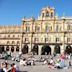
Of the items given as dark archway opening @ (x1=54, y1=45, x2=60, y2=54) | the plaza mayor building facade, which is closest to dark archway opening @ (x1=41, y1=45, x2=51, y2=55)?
the plaza mayor building facade

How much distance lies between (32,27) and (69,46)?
1321 centimetres

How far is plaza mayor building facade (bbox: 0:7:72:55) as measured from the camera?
293 feet

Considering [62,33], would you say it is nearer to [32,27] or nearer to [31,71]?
[32,27]

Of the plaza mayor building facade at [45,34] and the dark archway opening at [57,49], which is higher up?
the plaza mayor building facade at [45,34]

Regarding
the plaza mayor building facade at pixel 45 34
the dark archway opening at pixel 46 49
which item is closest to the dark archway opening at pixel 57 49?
the plaza mayor building facade at pixel 45 34

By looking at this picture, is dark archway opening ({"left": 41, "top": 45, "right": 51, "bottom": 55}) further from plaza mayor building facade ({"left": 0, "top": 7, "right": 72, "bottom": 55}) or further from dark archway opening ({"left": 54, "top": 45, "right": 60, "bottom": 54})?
dark archway opening ({"left": 54, "top": 45, "right": 60, "bottom": 54})

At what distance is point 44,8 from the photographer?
93562 mm

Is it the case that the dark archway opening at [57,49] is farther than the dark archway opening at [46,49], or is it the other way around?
the dark archway opening at [57,49]

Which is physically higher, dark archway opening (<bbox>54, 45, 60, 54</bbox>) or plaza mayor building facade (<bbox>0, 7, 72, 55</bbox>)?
plaza mayor building facade (<bbox>0, 7, 72, 55</bbox>)

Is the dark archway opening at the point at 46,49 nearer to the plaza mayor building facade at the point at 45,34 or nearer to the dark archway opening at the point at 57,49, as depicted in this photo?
the plaza mayor building facade at the point at 45,34

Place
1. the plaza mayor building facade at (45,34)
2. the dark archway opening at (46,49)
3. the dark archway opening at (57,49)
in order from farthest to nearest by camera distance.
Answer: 1. the plaza mayor building facade at (45,34)
2. the dark archway opening at (57,49)
3. the dark archway opening at (46,49)

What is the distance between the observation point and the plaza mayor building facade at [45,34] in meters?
89.4

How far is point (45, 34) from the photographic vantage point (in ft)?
300

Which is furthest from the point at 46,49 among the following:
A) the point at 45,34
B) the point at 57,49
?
the point at 45,34
